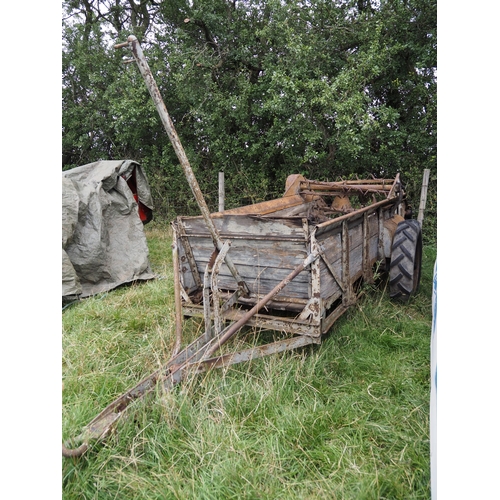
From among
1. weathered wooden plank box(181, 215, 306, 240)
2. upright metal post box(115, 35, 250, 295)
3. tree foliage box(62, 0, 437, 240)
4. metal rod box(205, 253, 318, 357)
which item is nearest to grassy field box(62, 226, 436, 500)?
metal rod box(205, 253, 318, 357)

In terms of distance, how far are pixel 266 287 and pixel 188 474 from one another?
1488 millimetres

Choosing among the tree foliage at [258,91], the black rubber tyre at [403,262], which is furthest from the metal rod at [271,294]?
the tree foliage at [258,91]

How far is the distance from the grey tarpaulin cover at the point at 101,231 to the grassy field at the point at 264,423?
64.5 inches

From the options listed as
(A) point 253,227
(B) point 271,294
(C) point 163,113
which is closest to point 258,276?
(A) point 253,227

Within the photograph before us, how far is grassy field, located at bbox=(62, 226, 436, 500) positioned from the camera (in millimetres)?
1940

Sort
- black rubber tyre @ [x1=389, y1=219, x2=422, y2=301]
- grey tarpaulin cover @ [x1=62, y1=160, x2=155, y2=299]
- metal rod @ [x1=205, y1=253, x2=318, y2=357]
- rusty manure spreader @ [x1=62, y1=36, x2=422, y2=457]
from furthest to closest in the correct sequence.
A: grey tarpaulin cover @ [x1=62, y1=160, x2=155, y2=299], black rubber tyre @ [x1=389, y1=219, x2=422, y2=301], metal rod @ [x1=205, y1=253, x2=318, y2=357], rusty manure spreader @ [x1=62, y1=36, x2=422, y2=457]

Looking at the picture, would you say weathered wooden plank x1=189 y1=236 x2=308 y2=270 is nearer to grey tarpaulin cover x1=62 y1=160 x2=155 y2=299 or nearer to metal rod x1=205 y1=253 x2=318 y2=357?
metal rod x1=205 y1=253 x2=318 y2=357

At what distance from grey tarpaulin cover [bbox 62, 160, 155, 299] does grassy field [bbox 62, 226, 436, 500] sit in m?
1.64

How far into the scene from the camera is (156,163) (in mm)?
9914

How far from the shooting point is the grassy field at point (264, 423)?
76.4 inches

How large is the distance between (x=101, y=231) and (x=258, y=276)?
2837 mm

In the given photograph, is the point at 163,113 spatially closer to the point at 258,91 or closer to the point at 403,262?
the point at 403,262

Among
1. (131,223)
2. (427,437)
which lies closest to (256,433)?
(427,437)
